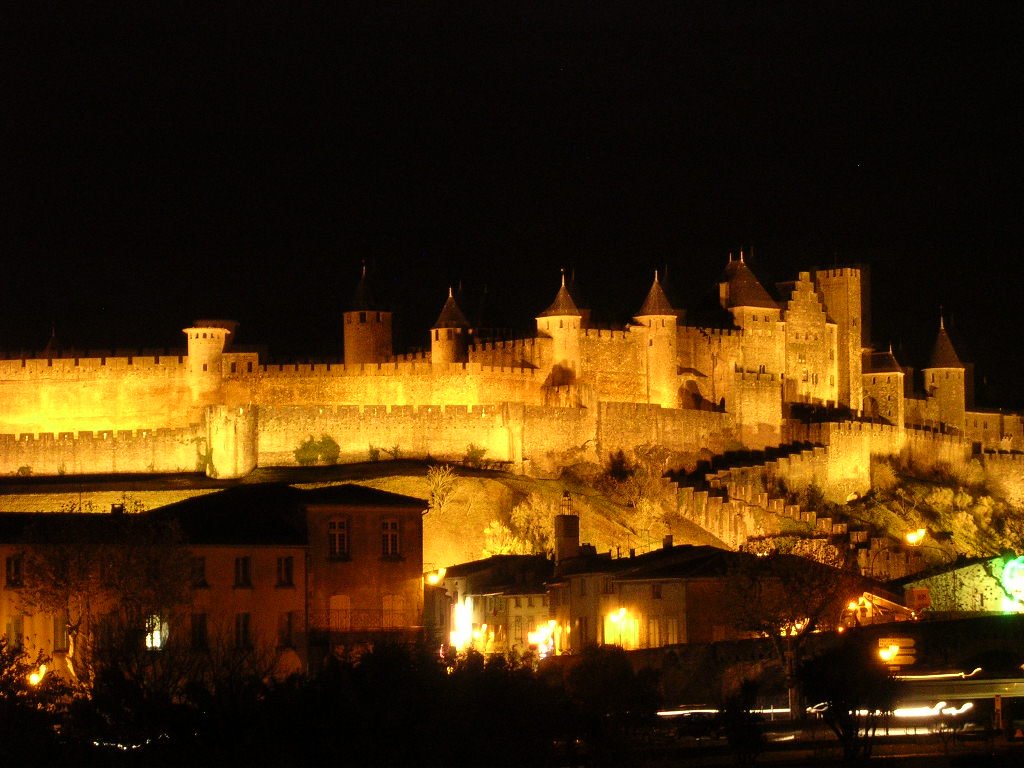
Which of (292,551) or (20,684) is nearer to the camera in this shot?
(20,684)

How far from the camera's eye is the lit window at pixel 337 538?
65.9 metres

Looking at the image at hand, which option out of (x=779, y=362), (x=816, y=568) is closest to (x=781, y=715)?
(x=816, y=568)

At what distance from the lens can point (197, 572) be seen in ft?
205

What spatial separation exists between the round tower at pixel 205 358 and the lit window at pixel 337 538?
35.4 m

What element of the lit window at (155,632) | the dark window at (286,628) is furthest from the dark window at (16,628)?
the dark window at (286,628)

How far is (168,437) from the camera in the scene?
9712 cm

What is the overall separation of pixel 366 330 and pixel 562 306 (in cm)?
822

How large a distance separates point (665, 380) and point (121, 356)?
21.6 meters

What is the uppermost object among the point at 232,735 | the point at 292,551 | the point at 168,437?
the point at 168,437

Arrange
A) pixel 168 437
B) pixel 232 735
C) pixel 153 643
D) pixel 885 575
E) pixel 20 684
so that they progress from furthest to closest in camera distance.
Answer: pixel 168 437 < pixel 885 575 < pixel 153 643 < pixel 20 684 < pixel 232 735

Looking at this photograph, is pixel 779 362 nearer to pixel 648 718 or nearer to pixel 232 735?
pixel 648 718

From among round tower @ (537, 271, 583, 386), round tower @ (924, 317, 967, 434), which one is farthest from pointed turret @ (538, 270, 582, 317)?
round tower @ (924, 317, 967, 434)

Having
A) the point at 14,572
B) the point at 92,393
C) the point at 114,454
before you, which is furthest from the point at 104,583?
the point at 92,393

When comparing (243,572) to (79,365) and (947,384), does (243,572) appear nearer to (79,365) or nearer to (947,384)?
(79,365)
